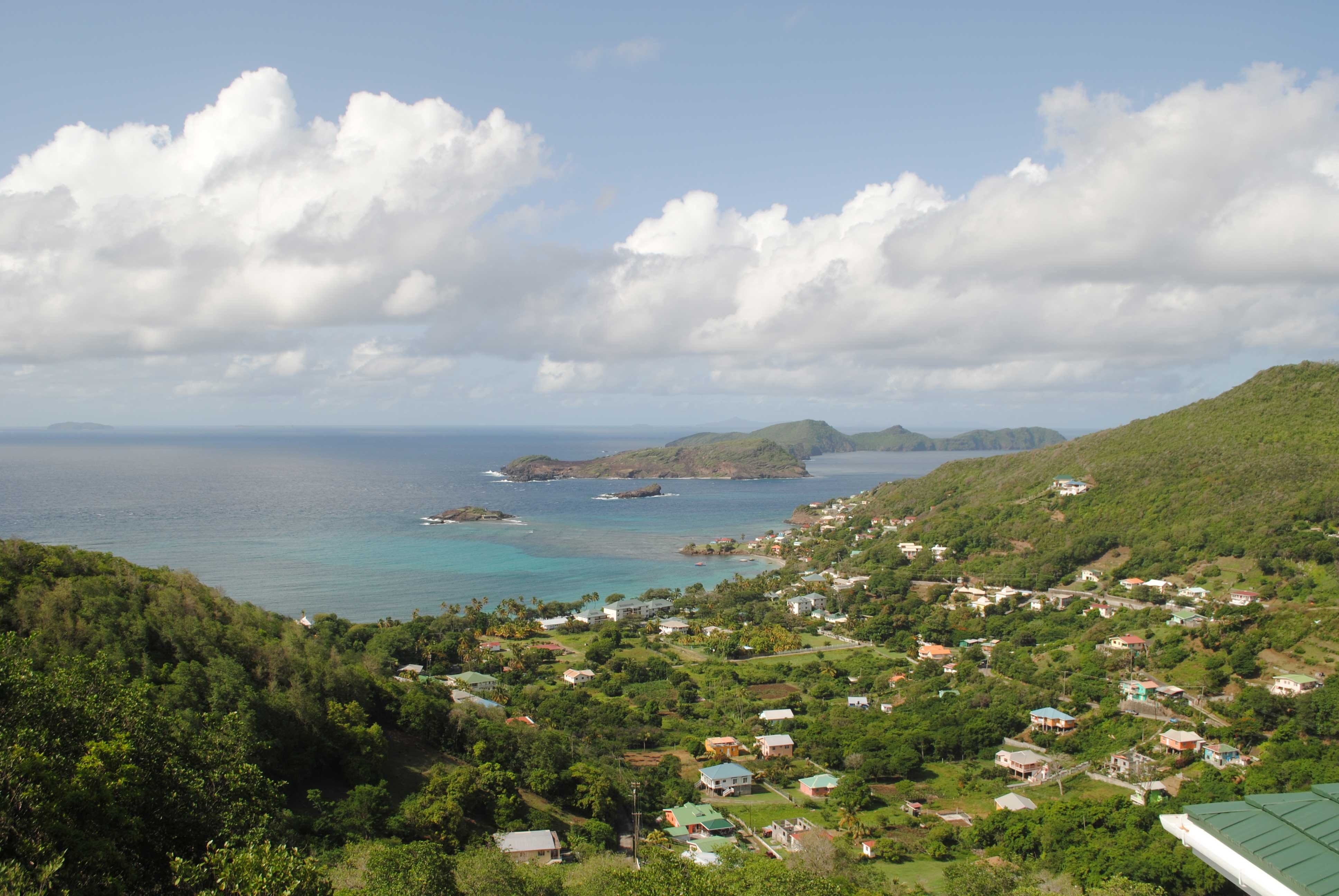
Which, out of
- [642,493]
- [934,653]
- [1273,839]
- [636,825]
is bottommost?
[934,653]

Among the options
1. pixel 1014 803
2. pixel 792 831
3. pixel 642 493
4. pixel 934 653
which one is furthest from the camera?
pixel 642 493

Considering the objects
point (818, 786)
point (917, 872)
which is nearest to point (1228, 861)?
point (917, 872)

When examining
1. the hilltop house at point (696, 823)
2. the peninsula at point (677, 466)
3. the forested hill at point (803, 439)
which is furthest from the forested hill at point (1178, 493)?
the forested hill at point (803, 439)

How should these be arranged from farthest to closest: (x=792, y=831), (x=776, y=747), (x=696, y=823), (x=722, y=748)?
(x=722, y=748), (x=776, y=747), (x=696, y=823), (x=792, y=831)

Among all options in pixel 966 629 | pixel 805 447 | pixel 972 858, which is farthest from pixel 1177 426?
pixel 805 447

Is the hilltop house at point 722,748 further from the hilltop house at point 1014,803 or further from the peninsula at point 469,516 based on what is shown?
the peninsula at point 469,516

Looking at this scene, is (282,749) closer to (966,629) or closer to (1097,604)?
(966,629)

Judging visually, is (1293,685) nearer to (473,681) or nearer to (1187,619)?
(1187,619)
